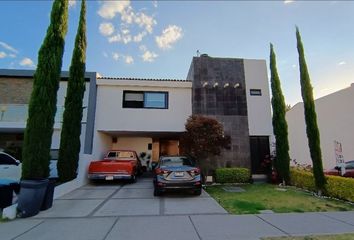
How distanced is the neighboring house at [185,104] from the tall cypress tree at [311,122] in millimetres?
3926

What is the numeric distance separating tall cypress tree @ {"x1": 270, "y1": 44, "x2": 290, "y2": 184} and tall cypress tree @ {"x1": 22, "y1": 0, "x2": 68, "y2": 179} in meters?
10.7

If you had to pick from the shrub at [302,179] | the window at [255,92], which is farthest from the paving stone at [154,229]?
the window at [255,92]

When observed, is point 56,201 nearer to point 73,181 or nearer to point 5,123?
point 73,181

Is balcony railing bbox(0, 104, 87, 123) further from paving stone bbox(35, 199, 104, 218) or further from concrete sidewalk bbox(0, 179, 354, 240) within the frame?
concrete sidewalk bbox(0, 179, 354, 240)

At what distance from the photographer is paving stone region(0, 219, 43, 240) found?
5039 mm

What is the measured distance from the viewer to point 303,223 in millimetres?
5758

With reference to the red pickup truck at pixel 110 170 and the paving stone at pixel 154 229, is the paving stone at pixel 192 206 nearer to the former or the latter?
the paving stone at pixel 154 229

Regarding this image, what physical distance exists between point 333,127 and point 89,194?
58.0 ft

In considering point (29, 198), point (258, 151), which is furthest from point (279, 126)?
point (29, 198)

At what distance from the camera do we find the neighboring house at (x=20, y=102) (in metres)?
13.2

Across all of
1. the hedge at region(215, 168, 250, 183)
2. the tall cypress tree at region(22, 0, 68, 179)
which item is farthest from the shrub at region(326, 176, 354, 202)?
the tall cypress tree at region(22, 0, 68, 179)

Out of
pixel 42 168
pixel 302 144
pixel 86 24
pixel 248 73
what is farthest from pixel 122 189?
pixel 302 144

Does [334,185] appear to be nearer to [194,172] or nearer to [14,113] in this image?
[194,172]

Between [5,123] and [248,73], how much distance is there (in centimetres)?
1469
